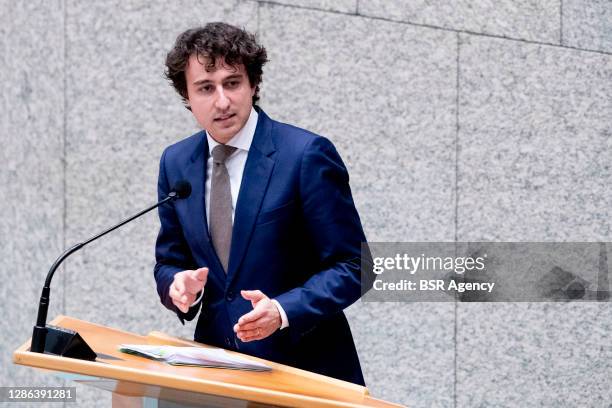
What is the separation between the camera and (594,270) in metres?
5.86

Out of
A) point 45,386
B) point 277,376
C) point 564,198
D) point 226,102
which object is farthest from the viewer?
point 564,198

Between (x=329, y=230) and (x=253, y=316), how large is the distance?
0.48m

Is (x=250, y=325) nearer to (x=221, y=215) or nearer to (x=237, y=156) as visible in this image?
(x=221, y=215)

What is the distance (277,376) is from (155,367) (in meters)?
0.35

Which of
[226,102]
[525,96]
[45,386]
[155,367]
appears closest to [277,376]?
[155,367]

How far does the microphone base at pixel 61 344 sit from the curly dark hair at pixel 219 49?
99 cm

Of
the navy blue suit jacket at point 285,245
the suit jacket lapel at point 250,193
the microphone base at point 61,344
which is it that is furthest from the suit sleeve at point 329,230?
the microphone base at point 61,344

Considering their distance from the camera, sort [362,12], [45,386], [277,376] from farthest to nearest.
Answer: [362,12] < [45,386] < [277,376]

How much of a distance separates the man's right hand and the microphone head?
0.73 feet

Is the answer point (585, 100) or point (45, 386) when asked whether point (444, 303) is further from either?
point (45, 386)

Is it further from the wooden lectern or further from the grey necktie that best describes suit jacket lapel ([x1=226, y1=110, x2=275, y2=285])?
the wooden lectern

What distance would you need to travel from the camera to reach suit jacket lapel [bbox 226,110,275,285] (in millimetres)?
3096

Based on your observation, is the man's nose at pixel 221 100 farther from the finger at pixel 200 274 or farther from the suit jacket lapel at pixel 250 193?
the finger at pixel 200 274

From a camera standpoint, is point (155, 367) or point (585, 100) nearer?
point (155, 367)
